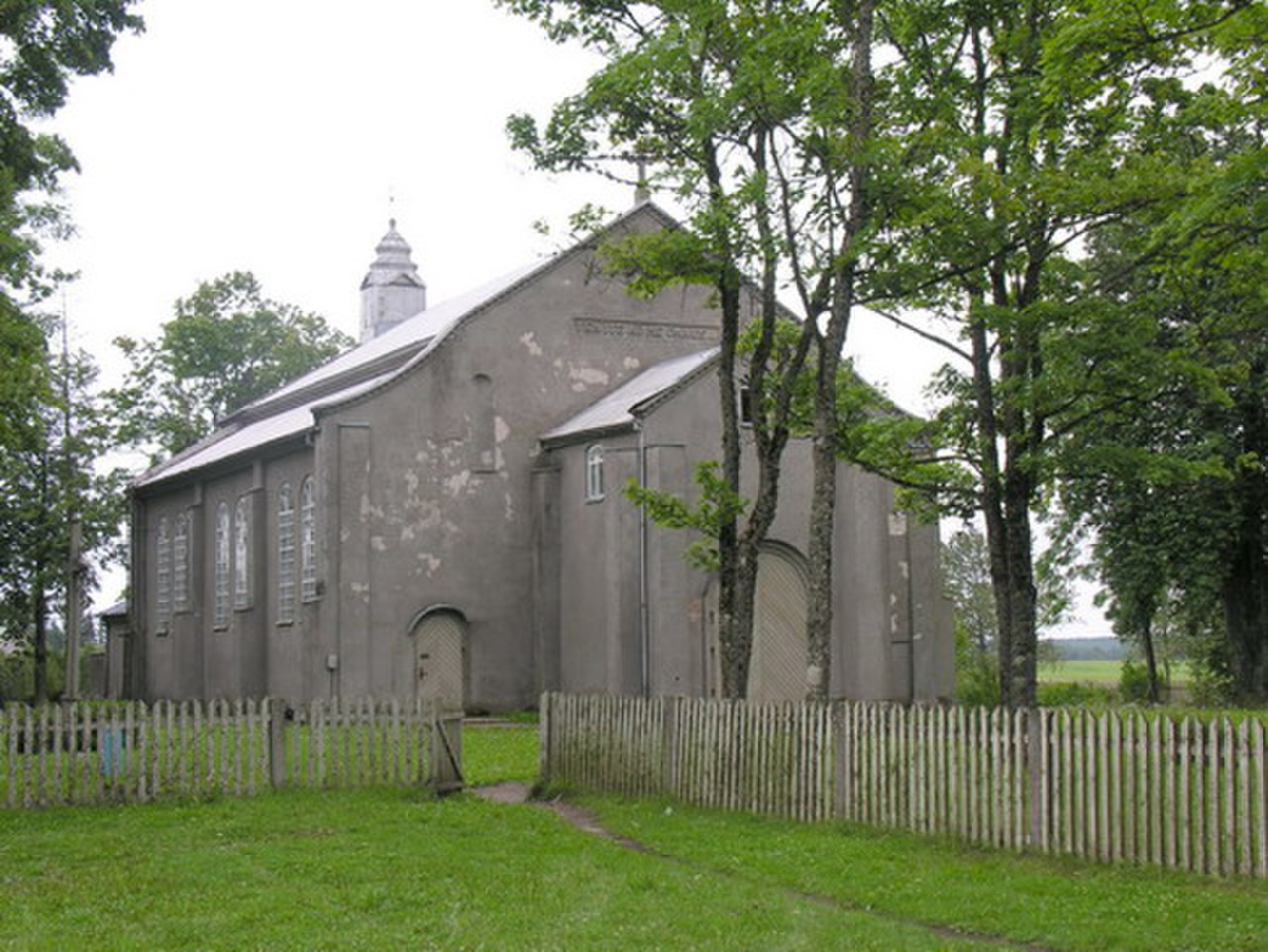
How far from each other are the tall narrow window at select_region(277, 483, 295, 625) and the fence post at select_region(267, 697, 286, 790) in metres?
18.6

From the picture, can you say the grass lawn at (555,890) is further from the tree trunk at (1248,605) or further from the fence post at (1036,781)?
the tree trunk at (1248,605)

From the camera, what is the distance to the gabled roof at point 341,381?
37000 millimetres

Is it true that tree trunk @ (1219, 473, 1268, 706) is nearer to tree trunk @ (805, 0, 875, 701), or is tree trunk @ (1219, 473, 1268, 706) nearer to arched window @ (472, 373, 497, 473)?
arched window @ (472, 373, 497, 473)

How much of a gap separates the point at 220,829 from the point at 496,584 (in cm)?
2004

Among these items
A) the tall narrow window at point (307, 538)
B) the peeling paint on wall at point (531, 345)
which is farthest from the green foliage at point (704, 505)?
the tall narrow window at point (307, 538)

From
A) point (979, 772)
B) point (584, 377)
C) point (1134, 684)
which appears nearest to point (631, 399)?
point (584, 377)

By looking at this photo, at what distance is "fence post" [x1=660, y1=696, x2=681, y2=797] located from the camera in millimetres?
19172

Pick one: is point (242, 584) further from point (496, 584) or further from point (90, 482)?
point (90, 482)

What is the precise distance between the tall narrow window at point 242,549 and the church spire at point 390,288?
19048 mm

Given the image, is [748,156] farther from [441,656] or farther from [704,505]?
[441,656]

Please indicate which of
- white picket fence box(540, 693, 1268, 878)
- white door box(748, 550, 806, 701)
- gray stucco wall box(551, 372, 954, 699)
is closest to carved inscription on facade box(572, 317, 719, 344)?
gray stucco wall box(551, 372, 954, 699)

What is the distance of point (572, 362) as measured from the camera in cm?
3784

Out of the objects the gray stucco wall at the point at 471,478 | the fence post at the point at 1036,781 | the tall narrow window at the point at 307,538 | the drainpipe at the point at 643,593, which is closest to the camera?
the fence post at the point at 1036,781

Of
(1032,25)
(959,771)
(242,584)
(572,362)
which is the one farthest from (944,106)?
(242,584)
